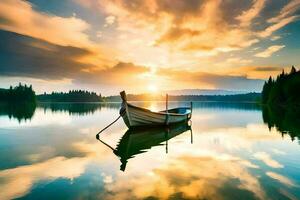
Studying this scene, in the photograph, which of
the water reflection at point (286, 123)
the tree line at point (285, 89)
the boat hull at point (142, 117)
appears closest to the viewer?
the water reflection at point (286, 123)

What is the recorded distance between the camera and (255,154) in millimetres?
17219

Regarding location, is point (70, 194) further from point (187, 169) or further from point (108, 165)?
point (187, 169)

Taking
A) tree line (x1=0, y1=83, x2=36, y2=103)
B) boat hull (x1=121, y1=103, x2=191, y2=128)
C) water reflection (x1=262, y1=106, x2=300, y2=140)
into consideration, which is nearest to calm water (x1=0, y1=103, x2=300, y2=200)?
water reflection (x1=262, y1=106, x2=300, y2=140)

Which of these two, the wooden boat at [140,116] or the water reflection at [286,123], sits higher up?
the wooden boat at [140,116]

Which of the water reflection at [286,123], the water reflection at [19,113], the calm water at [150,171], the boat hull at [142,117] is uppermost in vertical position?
the boat hull at [142,117]

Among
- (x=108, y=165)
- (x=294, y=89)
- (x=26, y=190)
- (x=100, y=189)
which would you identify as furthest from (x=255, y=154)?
(x=294, y=89)

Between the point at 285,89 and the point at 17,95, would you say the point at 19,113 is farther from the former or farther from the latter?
the point at 17,95

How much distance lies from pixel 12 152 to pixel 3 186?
8.21 m

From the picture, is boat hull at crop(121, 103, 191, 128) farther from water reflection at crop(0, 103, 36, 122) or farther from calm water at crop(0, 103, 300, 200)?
water reflection at crop(0, 103, 36, 122)

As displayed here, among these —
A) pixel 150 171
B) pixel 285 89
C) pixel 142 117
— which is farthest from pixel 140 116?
pixel 285 89

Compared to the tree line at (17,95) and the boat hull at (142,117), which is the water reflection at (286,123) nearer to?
the boat hull at (142,117)

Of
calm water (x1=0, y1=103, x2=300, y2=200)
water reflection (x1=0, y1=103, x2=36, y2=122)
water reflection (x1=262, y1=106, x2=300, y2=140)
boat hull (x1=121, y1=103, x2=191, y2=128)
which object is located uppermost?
boat hull (x1=121, y1=103, x2=191, y2=128)

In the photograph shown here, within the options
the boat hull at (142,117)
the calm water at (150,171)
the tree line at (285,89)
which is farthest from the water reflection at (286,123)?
the tree line at (285,89)

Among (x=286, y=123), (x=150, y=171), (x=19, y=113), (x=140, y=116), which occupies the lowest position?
(x=19, y=113)
